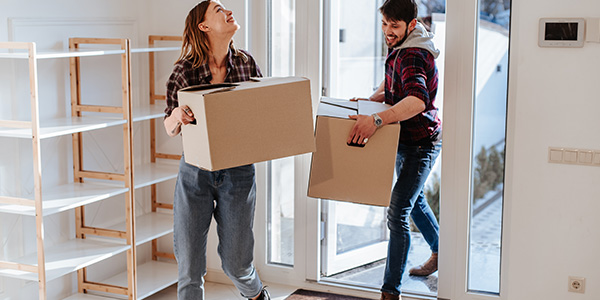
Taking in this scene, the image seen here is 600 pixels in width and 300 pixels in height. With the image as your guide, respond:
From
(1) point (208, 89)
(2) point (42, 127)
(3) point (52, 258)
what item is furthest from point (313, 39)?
(3) point (52, 258)

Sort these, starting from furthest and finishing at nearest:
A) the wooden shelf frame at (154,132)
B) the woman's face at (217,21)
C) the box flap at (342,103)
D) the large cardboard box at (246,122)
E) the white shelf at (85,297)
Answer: the wooden shelf frame at (154,132)
the white shelf at (85,297)
the box flap at (342,103)
the woman's face at (217,21)
the large cardboard box at (246,122)

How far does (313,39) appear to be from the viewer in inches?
130

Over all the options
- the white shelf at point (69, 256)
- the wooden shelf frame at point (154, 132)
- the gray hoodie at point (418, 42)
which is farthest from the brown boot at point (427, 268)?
the white shelf at point (69, 256)

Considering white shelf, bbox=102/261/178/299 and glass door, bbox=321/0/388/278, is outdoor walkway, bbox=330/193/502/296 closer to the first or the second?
glass door, bbox=321/0/388/278

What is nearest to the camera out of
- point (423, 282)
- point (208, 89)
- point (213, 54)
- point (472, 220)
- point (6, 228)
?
point (208, 89)

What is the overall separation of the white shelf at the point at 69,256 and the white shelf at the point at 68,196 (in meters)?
0.24

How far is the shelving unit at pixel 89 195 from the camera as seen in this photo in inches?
104

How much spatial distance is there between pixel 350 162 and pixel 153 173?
121 cm

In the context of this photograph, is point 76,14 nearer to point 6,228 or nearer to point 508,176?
point 6,228

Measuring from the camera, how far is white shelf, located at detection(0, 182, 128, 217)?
105 inches

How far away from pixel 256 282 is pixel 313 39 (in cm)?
120

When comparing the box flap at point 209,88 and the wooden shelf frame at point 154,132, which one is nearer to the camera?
the box flap at point 209,88

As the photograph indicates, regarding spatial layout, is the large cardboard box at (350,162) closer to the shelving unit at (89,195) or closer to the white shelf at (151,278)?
the shelving unit at (89,195)

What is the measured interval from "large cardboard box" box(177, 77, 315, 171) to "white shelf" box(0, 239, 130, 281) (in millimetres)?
768
